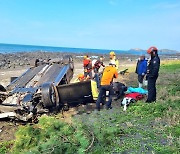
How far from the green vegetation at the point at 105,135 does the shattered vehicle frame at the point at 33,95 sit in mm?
1561

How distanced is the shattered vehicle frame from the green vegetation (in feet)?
5.12

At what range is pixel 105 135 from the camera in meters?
5.48

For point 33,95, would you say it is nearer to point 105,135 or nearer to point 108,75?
point 108,75

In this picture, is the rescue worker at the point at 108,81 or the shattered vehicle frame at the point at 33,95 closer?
the shattered vehicle frame at the point at 33,95

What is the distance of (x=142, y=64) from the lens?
1200 cm

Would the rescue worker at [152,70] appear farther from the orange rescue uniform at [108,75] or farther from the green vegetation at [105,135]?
the green vegetation at [105,135]

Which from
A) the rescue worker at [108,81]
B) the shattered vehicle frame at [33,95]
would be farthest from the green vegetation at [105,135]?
the shattered vehicle frame at [33,95]

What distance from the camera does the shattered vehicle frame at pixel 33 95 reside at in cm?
798

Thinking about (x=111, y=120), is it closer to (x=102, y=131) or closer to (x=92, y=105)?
(x=102, y=131)

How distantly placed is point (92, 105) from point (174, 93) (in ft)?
9.86

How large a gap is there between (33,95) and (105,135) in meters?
3.79

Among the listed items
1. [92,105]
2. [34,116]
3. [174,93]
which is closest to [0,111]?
[34,116]

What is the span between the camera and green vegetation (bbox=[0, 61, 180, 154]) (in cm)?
500

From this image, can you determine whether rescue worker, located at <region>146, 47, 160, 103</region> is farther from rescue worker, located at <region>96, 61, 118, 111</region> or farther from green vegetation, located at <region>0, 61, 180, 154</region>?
green vegetation, located at <region>0, 61, 180, 154</region>
